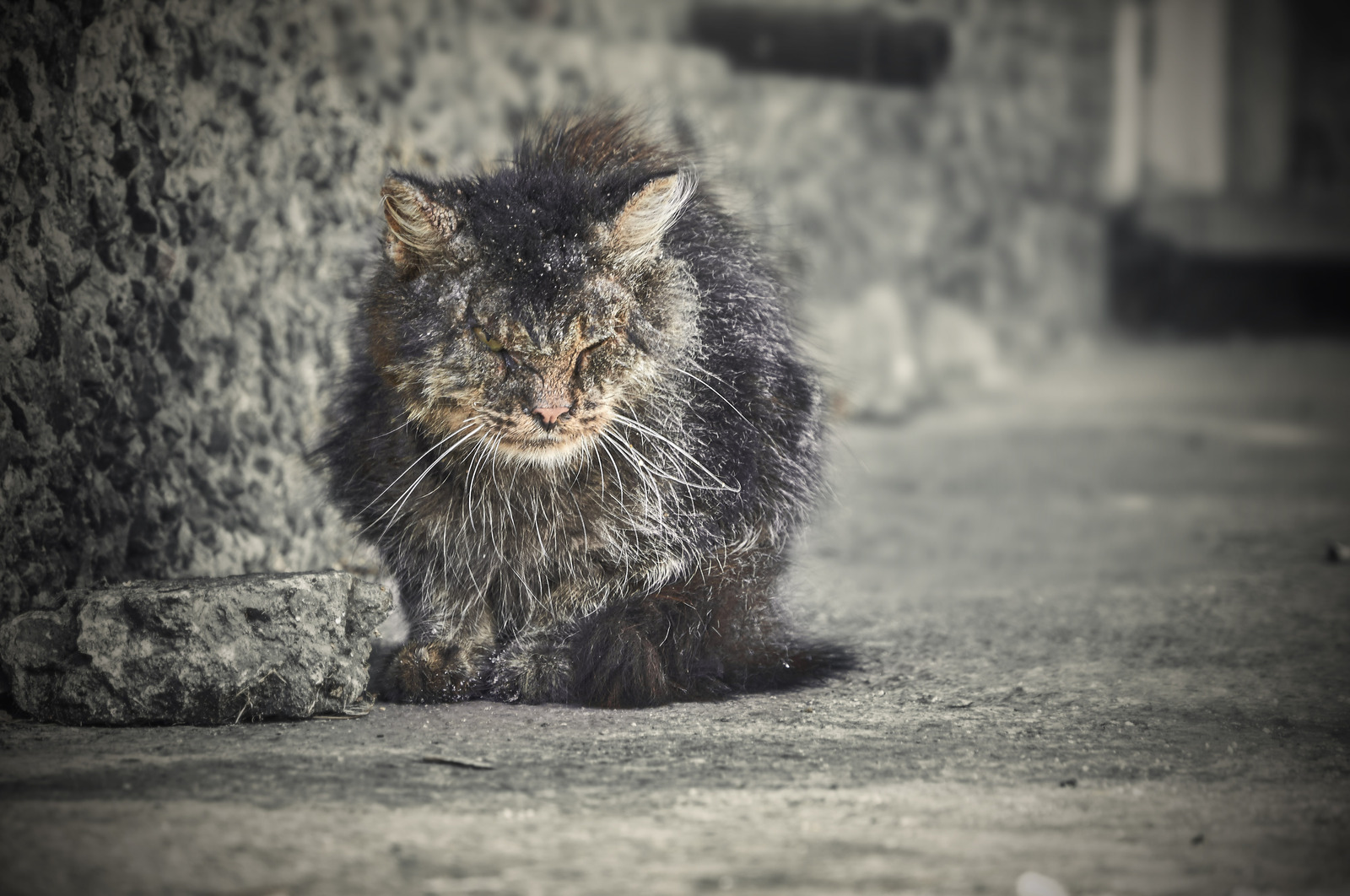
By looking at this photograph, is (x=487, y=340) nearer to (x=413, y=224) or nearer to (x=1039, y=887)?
(x=413, y=224)

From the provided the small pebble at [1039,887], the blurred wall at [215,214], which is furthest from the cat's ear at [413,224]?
the small pebble at [1039,887]

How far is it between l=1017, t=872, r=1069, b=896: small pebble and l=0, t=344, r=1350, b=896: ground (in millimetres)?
21

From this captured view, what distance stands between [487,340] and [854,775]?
117cm

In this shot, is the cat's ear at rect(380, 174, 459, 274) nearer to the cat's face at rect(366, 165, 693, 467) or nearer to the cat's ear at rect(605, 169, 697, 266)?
the cat's face at rect(366, 165, 693, 467)

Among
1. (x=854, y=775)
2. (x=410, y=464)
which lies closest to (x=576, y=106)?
(x=410, y=464)

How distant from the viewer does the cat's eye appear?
2.78 metres

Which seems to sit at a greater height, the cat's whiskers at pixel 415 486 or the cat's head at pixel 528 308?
the cat's head at pixel 528 308

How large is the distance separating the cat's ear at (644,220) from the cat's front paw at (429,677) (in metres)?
0.99

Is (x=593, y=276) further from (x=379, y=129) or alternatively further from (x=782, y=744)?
(x=379, y=129)

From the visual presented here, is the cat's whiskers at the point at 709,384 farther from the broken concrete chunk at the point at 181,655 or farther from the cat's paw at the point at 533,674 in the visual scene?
the broken concrete chunk at the point at 181,655

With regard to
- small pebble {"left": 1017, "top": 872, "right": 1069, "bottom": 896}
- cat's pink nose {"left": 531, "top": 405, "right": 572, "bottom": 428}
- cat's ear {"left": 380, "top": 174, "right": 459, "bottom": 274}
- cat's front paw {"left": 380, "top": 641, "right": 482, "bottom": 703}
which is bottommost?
cat's front paw {"left": 380, "top": 641, "right": 482, "bottom": 703}

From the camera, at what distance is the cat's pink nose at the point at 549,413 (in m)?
2.75

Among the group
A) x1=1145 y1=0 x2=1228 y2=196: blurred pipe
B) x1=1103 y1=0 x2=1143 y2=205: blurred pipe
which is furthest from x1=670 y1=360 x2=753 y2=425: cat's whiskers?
x1=1145 y1=0 x2=1228 y2=196: blurred pipe

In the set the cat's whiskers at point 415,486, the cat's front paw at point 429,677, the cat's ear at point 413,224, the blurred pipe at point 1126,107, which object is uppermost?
the blurred pipe at point 1126,107
